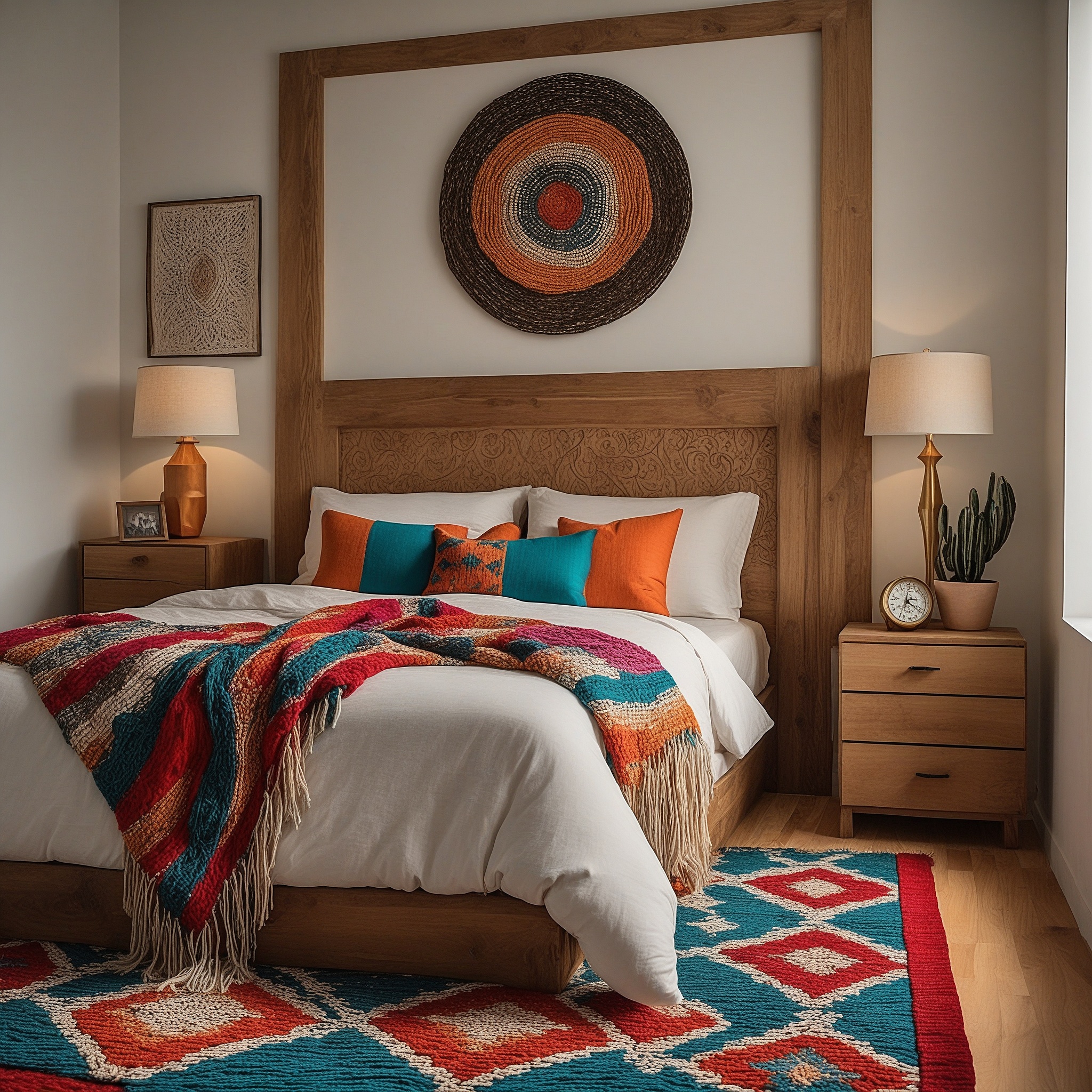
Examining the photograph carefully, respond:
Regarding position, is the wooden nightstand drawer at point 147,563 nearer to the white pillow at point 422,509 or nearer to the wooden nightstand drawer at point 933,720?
the white pillow at point 422,509

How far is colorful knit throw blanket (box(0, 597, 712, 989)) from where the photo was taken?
216 cm

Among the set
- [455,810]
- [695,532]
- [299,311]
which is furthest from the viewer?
[299,311]

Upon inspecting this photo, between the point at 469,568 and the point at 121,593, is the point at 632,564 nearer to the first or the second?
Result: the point at 469,568

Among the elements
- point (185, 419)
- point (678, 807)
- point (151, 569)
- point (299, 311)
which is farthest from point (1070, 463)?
point (151, 569)

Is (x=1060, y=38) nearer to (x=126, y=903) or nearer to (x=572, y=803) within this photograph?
(x=572, y=803)

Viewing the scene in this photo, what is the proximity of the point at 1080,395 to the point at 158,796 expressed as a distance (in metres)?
2.41

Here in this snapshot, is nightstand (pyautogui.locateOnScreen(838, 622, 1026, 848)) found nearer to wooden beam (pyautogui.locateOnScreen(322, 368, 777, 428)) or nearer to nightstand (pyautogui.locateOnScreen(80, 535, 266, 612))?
wooden beam (pyautogui.locateOnScreen(322, 368, 777, 428))

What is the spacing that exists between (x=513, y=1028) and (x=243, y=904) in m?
0.57

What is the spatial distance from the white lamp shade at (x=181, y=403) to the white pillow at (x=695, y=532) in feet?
3.89

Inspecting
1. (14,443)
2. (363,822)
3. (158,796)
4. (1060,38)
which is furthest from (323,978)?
(1060,38)

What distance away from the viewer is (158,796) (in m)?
2.20

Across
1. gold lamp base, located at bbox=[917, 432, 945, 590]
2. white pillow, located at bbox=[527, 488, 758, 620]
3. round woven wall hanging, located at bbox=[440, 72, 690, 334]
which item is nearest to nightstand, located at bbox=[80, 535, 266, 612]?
white pillow, located at bbox=[527, 488, 758, 620]

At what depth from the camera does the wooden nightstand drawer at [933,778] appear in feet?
10.6

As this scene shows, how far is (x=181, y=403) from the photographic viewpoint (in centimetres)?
410
